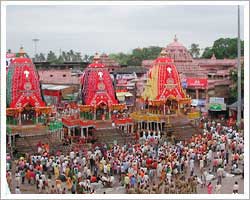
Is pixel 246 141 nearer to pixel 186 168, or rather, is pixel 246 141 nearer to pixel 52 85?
pixel 186 168

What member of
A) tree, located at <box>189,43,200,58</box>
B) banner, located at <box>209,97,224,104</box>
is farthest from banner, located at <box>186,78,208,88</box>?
tree, located at <box>189,43,200,58</box>

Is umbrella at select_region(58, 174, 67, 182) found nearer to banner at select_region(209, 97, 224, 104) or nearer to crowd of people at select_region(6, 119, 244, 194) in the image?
crowd of people at select_region(6, 119, 244, 194)

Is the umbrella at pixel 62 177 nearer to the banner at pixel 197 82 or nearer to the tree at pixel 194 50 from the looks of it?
the banner at pixel 197 82

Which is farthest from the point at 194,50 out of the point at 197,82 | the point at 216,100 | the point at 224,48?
the point at 216,100

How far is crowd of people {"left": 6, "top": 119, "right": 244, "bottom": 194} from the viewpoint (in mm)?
7438

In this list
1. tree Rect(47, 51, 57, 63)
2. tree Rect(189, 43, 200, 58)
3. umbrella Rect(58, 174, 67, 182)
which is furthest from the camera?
tree Rect(47, 51, 57, 63)

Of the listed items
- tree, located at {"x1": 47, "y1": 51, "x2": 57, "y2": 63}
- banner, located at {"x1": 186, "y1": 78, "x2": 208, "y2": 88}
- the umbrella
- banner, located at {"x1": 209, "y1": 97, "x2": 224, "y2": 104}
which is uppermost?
tree, located at {"x1": 47, "y1": 51, "x2": 57, "y2": 63}

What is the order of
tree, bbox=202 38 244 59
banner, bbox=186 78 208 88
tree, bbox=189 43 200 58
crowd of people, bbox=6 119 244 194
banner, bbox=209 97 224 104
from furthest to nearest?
1. tree, bbox=189 43 200 58
2. tree, bbox=202 38 244 59
3. banner, bbox=186 78 208 88
4. banner, bbox=209 97 224 104
5. crowd of people, bbox=6 119 244 194

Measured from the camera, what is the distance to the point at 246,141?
5.75 m

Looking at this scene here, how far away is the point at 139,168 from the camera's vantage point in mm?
8367

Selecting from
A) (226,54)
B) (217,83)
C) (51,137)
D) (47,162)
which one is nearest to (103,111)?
(51,137)

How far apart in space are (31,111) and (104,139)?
164cm

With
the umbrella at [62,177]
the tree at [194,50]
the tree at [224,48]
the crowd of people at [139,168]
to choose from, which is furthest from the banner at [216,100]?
the tree at [194,50]

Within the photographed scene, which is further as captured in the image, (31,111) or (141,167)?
(31,111)
